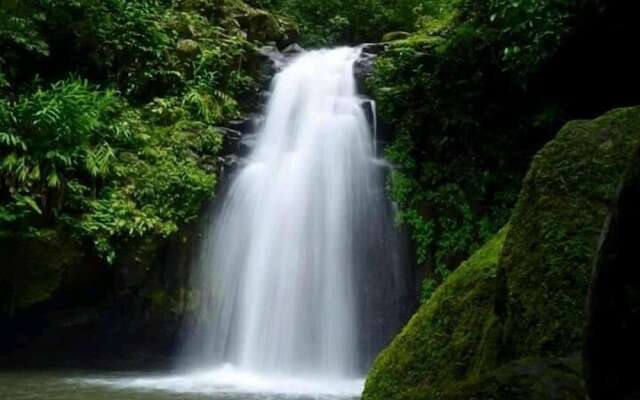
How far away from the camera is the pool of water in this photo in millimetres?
5852

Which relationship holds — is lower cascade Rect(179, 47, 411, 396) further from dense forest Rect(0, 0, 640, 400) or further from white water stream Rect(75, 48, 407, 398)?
dense forest Rect(0, 0, 640, 400)

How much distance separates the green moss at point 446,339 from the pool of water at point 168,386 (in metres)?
2.85

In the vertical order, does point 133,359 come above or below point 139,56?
below

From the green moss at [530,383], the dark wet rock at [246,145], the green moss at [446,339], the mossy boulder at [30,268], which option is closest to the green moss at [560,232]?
the green moss at [446,339]

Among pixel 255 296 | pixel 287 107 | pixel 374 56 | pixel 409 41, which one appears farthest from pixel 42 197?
pixel 374 56

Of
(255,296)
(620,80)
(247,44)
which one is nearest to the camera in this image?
(620,80)

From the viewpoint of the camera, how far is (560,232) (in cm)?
264

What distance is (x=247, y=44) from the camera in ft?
40.6

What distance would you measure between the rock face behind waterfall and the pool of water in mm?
3018

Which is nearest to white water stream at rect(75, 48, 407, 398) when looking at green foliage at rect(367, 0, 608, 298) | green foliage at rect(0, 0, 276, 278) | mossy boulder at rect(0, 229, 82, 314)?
green foliage at rect(367, 0, 608, 298)

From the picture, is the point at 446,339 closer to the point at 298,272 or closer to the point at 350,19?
the point at 298,272

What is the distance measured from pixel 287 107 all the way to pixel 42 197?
4.69 m

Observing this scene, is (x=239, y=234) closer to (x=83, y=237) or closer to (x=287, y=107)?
(x=83, y=237)

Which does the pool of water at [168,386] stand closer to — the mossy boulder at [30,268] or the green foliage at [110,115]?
the mossy boulder at [30,268]
